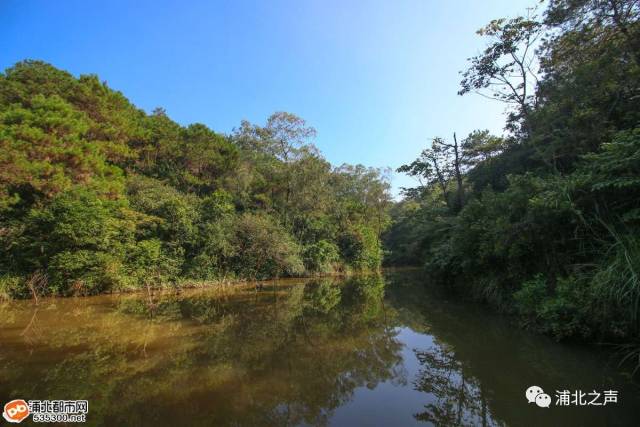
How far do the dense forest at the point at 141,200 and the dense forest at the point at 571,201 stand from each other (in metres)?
11.4

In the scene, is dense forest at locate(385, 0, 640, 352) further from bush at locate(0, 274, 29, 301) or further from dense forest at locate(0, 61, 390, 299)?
bush at locate(0, 274, 29, 301)

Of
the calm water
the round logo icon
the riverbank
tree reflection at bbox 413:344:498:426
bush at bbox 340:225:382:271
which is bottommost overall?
tree reflection at bbox 413:344:498:426

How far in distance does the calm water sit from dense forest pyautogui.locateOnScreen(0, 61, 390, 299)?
3.94 meters

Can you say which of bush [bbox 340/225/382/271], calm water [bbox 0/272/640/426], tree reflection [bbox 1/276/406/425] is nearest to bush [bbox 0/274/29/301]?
calm water [bbox 0/272/640/426]

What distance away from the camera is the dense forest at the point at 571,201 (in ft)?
15.3

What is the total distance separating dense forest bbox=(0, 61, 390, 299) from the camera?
464 inches

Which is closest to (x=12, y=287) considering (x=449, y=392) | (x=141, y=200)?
(x=141, y=200)

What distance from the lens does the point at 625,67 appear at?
7422 mm

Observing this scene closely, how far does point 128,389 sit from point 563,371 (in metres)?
5.96

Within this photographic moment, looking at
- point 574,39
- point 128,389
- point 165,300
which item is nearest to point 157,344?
point 128,389

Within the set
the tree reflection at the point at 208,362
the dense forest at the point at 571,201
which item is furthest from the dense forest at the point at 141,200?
the dense forest at the point at 571,201

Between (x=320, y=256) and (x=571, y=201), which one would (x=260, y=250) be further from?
(x=571, y=201)

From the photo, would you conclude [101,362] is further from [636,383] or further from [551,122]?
[551,122]

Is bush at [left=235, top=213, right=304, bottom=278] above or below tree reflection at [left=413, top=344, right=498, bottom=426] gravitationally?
above
